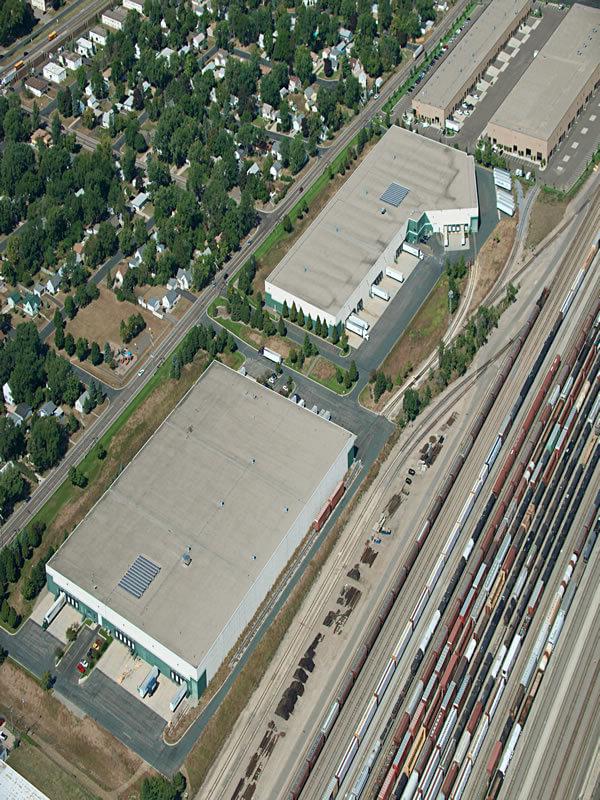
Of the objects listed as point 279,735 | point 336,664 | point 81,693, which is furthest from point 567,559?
point 81,693

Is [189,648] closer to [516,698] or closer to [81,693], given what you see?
[81,693]

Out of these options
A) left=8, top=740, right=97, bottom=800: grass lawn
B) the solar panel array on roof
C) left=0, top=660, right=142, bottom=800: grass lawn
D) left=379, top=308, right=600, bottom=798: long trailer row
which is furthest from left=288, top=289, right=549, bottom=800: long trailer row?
the solar panel array on roof

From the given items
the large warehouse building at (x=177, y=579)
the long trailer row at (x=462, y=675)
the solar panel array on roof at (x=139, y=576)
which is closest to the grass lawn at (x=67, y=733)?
the large warehouse building at (x=177, y=579)

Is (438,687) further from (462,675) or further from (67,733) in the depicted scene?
(67,733)

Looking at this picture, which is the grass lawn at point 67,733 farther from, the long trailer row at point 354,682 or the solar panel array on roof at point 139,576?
the long trailer row at point 354,682

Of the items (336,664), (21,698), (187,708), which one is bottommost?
(21,698)
